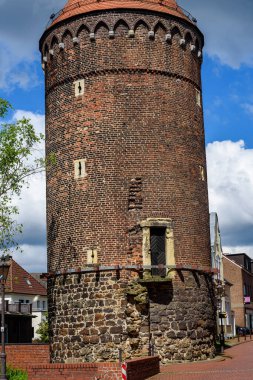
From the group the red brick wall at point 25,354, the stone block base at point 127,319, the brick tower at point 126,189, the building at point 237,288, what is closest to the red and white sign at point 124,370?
the stone block base at point 127,319

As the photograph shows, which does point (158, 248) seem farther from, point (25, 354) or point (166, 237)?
point (25, 354)

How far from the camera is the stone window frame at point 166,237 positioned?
81.6 ft

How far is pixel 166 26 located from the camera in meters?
27.0

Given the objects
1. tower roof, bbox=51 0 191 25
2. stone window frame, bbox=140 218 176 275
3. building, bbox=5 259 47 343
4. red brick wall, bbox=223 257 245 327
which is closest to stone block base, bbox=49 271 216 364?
stone window frame, bbox=140 218 176 275

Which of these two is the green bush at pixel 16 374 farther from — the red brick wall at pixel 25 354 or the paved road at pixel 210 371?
the paved road at pixel 210 371

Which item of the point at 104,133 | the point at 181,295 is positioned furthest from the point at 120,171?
the point at 181,295

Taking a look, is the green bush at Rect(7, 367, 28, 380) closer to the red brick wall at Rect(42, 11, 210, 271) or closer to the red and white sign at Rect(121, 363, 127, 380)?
the red brick wall at Rect(42, 11, 210, 271)

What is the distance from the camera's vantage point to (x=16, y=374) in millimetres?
25219

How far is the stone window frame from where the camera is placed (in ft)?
81.6

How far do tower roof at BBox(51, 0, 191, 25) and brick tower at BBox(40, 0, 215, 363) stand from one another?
95 millimetres

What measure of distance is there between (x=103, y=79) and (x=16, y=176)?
217 inches

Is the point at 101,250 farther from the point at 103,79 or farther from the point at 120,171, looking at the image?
the point at 103,79

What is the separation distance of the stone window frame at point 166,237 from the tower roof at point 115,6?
8.98 metres

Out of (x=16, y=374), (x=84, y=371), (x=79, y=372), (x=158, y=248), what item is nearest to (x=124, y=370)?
(x=84, y=371)
